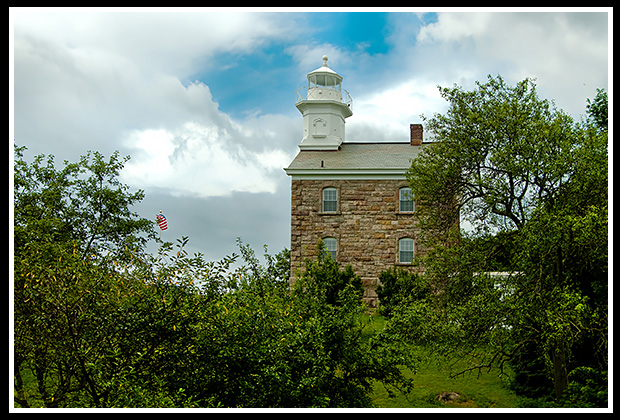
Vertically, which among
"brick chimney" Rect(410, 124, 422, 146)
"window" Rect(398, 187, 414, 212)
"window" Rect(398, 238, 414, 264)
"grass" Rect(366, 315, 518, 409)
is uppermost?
"brick chimney" Rect(410, 124, 422, 146)

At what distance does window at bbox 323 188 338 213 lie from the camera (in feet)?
92.1

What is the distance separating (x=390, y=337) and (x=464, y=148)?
522 cm

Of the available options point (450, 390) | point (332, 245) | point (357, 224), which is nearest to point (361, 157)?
point (357, 224)

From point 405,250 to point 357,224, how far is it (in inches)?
94.0

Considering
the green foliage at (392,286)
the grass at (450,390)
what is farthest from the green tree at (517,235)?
the green foliage at (392,286)

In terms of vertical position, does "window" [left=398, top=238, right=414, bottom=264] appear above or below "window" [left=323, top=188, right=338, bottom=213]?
below

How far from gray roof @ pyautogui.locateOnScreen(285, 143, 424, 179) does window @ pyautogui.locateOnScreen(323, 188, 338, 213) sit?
32.5 inches

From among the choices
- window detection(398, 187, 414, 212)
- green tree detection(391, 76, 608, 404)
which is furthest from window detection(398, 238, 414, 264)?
green tree detection(391, 76, 608, 404)

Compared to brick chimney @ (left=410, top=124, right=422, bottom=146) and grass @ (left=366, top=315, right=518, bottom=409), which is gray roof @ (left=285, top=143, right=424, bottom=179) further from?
grass @ (left=366, top=315, right=518, bottom=409)

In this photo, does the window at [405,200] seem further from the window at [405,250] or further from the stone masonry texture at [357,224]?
the window at [405,250]

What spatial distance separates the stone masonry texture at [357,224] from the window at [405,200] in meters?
0.19

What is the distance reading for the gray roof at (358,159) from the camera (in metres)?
27.9

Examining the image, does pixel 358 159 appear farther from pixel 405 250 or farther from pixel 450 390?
pixel 450 390

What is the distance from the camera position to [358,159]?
29266mm
